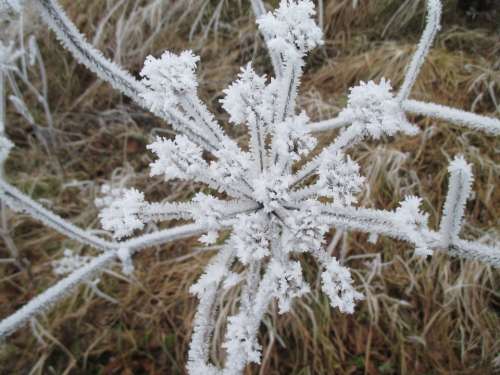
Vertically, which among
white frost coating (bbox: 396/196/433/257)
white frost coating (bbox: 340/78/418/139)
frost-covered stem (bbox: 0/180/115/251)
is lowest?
white frost coating (bbox: 396/196/433/257)

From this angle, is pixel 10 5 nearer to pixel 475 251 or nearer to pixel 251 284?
pixel 251 284

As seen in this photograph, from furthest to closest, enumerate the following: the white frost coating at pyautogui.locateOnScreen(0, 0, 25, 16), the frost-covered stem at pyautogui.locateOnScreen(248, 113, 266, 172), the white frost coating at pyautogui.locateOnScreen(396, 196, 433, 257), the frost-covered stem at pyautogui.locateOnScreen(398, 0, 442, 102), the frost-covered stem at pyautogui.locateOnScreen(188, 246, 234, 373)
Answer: the frost-covered stem at pyautogui.locateOnScreen(398, 0, 442, 102), the frost-covered stem at pyautogui.locateOnScreen(188, 246, 234, 373), the frost-covered stem at pyautogui.locateOnScreen(248, 113, 266, 172), the white frost coating at pyautogui.locateOnScreen(396, 196, 433, 257), the white frost coating at pyautogui.locateOnScreen(0, 0, 25, 16)

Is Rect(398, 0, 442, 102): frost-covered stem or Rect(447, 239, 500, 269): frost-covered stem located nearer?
Rect(447, 239, 500, 269): frost-covered stem

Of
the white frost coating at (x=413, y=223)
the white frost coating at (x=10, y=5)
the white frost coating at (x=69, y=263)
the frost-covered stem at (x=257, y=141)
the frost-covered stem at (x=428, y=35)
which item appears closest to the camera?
the white frost coating at (x=10, y=5)

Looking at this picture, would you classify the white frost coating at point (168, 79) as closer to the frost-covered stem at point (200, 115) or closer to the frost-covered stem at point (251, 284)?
the frost-covered stem at point (200, 115)

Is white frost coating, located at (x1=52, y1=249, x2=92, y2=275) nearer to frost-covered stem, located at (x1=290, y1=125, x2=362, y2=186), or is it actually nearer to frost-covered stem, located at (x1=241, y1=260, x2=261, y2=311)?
frost-covered stem, located at (x1=241, y1=260, x2=261, y2=311)

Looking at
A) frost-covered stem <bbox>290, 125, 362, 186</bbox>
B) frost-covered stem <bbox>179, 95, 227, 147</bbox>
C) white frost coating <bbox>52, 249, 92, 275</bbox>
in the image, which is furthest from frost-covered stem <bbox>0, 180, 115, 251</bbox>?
white frost coating <bbox>52, 249, 92, 275</bbox>

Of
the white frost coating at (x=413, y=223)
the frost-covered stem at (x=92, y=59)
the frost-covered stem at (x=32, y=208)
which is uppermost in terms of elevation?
the frost-covered stem at (x=92, y=59)

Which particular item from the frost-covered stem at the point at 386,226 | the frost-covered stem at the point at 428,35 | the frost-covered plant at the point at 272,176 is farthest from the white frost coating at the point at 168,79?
the frost-covered stem at the point at 428,35

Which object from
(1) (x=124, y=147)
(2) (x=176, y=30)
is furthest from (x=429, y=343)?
(2) (x=176, y=30)

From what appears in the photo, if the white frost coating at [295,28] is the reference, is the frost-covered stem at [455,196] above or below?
below
